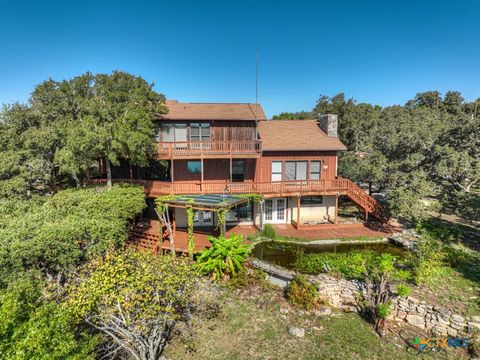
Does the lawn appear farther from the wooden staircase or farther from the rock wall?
the wooden staircase

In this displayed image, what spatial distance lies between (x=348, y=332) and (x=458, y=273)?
7.53m

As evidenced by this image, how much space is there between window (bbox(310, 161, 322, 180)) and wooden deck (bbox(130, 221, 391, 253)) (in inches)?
150

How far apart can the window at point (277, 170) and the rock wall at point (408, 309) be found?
8698mm

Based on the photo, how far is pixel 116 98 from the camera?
1565 cm

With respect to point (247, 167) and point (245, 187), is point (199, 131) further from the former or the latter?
point (245, 187)

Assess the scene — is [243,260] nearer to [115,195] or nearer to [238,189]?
[238,189]

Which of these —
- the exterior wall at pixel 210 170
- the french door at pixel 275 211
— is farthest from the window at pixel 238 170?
the french door at pixel 275 211

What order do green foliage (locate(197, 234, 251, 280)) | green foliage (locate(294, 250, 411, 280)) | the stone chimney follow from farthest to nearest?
1. the stone chimney
2. green foliage (locate(197, 234, 251, 280))
3. green foliage (locate(294, 250, 411, 280))

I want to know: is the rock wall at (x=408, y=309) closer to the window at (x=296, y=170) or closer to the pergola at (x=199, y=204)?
the pergola at (x=199, y=204)

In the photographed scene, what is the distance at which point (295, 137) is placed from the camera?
20.7 metres

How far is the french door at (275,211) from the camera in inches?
797

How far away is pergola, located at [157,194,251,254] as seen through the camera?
14.3m

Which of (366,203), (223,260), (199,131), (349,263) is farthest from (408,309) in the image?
(199,131)

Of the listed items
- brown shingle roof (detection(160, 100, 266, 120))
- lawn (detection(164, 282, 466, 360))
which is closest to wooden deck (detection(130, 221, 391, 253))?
lawn (detection(164, 282, 466, 360))
